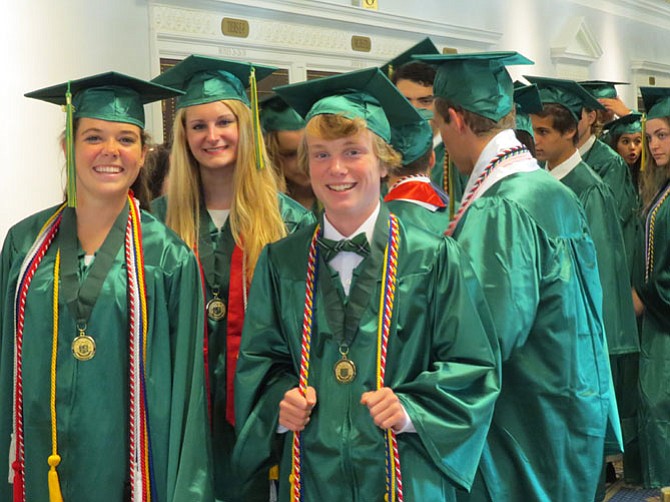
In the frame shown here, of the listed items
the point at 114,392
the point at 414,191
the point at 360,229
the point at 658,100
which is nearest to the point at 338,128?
the point at 360,229

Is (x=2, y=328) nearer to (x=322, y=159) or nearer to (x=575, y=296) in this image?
(x=322, y=159)

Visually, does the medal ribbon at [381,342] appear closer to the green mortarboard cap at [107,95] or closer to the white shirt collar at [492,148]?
the white shirt collar at [492,148]

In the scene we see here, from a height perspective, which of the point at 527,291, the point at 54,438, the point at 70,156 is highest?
the point at 70,156

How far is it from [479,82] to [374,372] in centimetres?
104

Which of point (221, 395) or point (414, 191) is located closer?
point (221, 395)

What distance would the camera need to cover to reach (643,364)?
4.87 meters

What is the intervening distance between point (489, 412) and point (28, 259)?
4.39 ft

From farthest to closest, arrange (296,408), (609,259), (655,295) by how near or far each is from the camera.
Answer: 1. (655,295)
2. (609,259)
3. (296,408)

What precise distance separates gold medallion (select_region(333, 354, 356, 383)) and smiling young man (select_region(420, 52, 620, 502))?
48 centimetres

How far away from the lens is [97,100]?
102 inches

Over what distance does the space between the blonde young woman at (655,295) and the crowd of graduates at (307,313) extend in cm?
185

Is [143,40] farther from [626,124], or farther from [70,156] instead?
[70,156]

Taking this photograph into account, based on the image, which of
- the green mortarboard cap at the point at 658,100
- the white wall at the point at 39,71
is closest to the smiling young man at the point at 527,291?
the green mortarboard cap at the point at 658,100

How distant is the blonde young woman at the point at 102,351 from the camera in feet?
8.02
